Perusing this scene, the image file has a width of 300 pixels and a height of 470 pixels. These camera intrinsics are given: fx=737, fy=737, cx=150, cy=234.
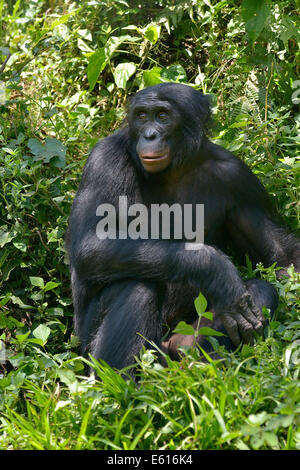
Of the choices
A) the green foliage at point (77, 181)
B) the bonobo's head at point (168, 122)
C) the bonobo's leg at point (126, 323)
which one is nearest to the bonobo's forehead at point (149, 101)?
the bonobo's head at point (168, 122)

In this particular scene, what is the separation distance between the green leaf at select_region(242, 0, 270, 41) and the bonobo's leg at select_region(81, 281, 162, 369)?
7.74 feet

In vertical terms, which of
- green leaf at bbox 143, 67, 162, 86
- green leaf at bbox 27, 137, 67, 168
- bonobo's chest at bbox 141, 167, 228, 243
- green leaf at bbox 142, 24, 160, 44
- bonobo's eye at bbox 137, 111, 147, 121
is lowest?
bonobo's chest at bbox 141, 167, 228, 243

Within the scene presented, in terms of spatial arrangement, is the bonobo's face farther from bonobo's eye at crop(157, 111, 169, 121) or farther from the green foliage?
the green foliage

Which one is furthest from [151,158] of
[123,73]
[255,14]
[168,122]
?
[123,73]

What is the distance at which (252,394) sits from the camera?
3.77 m

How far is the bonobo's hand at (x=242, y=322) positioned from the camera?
452 centimetres

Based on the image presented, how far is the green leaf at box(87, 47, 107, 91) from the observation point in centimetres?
675

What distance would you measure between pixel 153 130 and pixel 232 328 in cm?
136

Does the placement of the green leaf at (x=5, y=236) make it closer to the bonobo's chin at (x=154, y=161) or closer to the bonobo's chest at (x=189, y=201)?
the bonobo's chest at (x=189, y=201)

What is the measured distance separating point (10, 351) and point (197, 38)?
3.77m

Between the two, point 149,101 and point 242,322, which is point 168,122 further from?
point 242,322

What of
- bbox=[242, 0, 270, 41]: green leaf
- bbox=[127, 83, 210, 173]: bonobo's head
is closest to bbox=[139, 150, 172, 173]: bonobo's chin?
bbox=[127, 83, 210, 173]: bonobo's head

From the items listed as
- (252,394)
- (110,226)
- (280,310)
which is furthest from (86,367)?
(252,394)

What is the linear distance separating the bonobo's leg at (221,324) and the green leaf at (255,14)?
6.91ft
